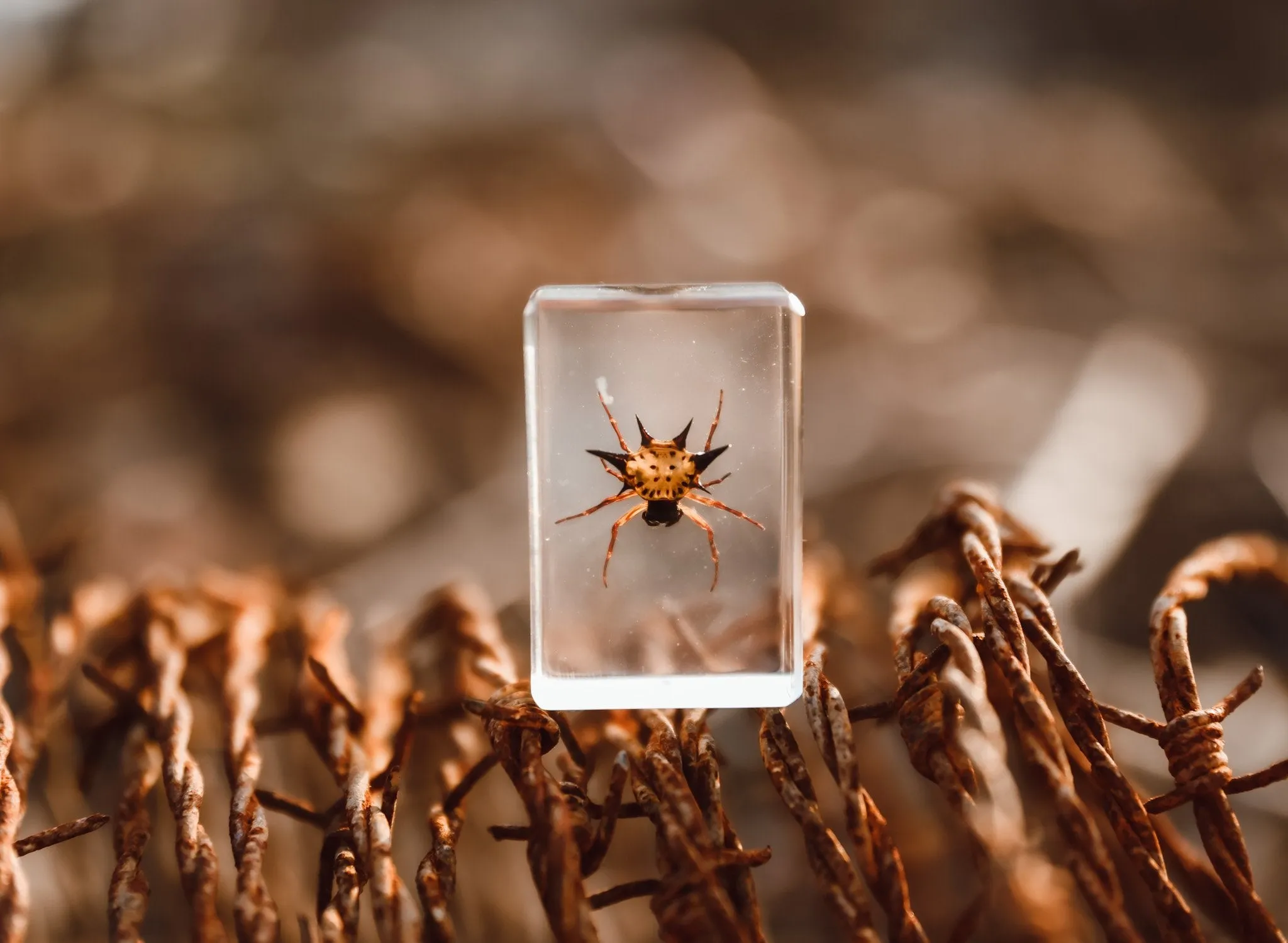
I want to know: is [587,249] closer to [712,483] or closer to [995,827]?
[712,483]

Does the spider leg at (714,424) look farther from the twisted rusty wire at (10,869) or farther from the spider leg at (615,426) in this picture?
the twisted rusty wire at (10,869)

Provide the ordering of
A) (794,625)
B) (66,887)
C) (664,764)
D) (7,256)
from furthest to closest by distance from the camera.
→ (7,256) → (66,887) → (794,625) → (664,764)

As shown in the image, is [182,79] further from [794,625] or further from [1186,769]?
[1186,769]

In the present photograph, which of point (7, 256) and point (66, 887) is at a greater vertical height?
point (7, 256)

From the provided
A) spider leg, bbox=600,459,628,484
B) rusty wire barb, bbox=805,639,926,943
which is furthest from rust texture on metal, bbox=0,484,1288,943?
spider leg, bbox=600,459,628,484

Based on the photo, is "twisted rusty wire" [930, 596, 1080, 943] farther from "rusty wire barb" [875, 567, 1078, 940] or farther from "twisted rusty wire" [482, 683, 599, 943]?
"twisted rusty wire" [482, 683, 599, 943]

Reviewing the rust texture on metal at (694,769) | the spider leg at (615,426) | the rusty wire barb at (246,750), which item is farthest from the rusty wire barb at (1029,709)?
the rusty wire barb at (246,750)

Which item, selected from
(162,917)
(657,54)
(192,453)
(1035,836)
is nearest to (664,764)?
(1035,836)
